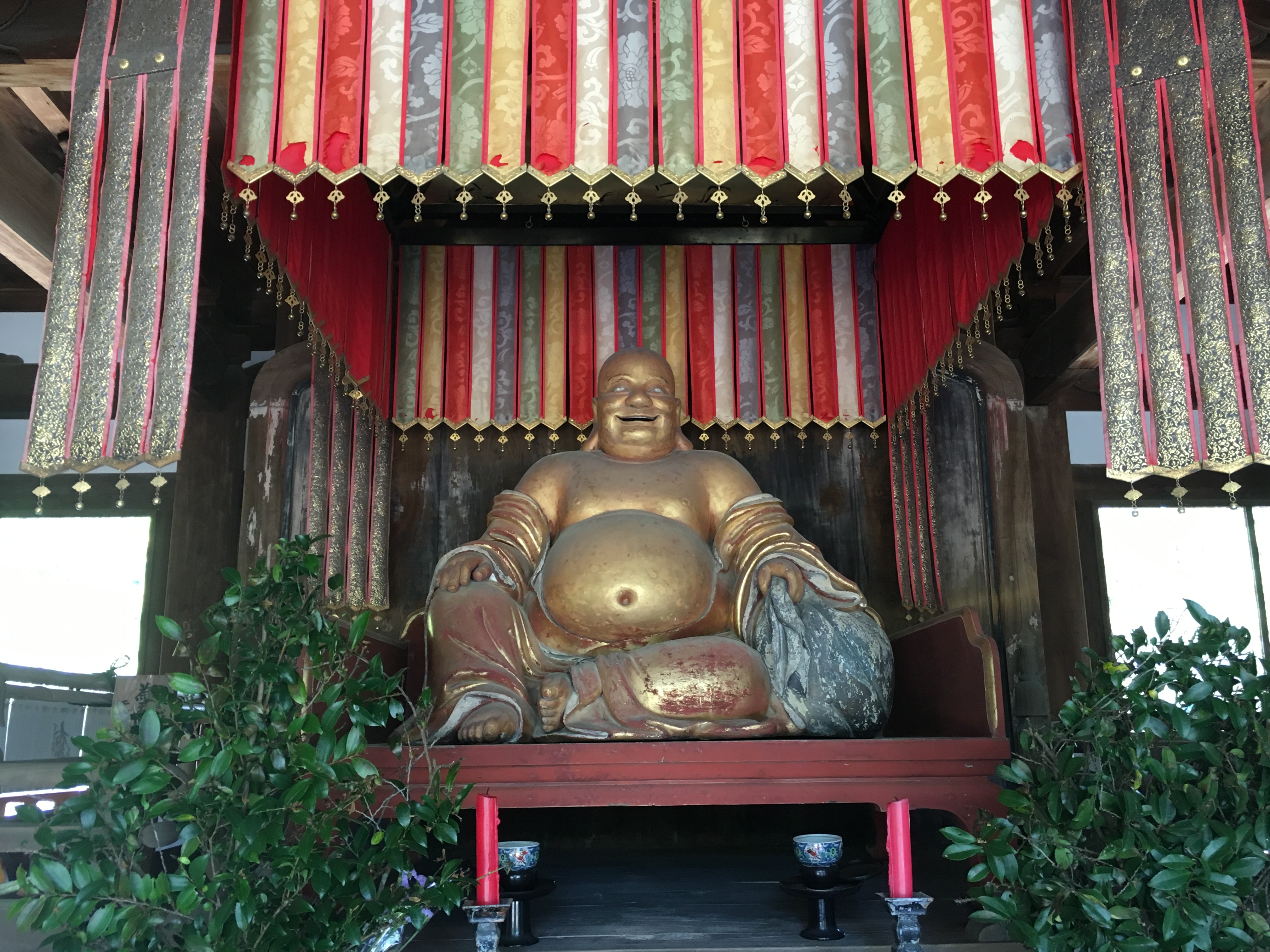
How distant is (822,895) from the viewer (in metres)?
2.18

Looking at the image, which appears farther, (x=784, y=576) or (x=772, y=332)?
(x=772, y=332)

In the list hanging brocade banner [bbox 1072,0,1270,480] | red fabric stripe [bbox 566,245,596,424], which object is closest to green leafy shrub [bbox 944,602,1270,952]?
hanging brocade banner [bbox 1072,0,1270,480]

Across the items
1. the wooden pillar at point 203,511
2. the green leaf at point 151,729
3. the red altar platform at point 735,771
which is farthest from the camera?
the wooden pillar at point 203,511

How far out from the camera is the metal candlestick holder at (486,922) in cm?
185

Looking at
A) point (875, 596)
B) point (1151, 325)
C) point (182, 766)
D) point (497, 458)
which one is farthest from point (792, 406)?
point (182, 766)

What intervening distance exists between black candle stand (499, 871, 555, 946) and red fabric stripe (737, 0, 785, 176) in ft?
5.63

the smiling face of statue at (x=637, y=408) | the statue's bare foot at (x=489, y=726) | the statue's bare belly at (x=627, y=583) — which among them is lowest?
the statue's bare foot at (x=489, y=726)

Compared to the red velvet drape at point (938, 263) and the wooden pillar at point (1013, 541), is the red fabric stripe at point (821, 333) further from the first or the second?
the wooden pillar at point (1013, 541)

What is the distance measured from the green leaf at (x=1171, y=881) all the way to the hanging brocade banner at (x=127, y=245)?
2.05 m

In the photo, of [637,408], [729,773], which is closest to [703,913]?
[729,773]

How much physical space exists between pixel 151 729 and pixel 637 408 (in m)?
2.33

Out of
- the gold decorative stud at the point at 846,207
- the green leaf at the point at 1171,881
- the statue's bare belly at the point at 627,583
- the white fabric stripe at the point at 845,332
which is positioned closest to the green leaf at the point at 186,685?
the green leaf at the point at 1171,881

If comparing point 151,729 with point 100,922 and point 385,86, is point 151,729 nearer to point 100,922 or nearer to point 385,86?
point 100,922

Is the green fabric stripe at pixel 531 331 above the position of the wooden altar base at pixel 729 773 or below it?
above
